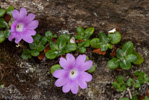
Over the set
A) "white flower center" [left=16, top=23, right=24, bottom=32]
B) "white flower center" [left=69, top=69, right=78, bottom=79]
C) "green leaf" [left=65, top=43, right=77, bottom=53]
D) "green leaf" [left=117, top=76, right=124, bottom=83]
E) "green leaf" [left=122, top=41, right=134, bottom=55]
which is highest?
"white flower center" [left=16, top=23, right=24, bottom=32]

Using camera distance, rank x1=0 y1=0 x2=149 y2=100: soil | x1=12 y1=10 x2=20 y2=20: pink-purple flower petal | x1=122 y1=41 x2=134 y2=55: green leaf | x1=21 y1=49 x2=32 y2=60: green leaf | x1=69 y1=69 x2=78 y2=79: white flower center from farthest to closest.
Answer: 1. x1=122 y1=41 x2=134 y2=55: green leaf
2. x1=21 y1=49 x2=32 y2=60: green leaf
3. x1=0 y1=0 x2=149 y2=100: soil
4. x1=69 y1=69 x2=78 y2=79: white flower center
5. x1=12 y1=10 x2=20 y2=20: pink-purple flower petal

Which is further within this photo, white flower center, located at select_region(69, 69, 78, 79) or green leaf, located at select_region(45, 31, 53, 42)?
green leaf, located at select_region(45, 31, 53, 42)

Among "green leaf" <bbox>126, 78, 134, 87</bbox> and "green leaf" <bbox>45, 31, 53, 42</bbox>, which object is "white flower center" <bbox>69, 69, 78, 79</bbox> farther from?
"green leaf" <bbox>126, 78, 134, 87</bbox>

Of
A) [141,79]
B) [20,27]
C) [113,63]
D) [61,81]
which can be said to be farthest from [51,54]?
[141,79]

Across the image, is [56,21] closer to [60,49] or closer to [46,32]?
[46,32]

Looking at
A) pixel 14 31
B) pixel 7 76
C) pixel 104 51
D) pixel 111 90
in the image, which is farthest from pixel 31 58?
pixel 111 90

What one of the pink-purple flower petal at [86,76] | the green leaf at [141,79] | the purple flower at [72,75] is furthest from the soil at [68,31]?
the pink-purple flower petal at [86,76]

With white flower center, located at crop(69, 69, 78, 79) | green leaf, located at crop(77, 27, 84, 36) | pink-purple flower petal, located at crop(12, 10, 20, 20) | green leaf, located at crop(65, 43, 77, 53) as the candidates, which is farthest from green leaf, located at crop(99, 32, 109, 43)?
pink-purple flower petal, located at crop(12, 10, 20, 20)
